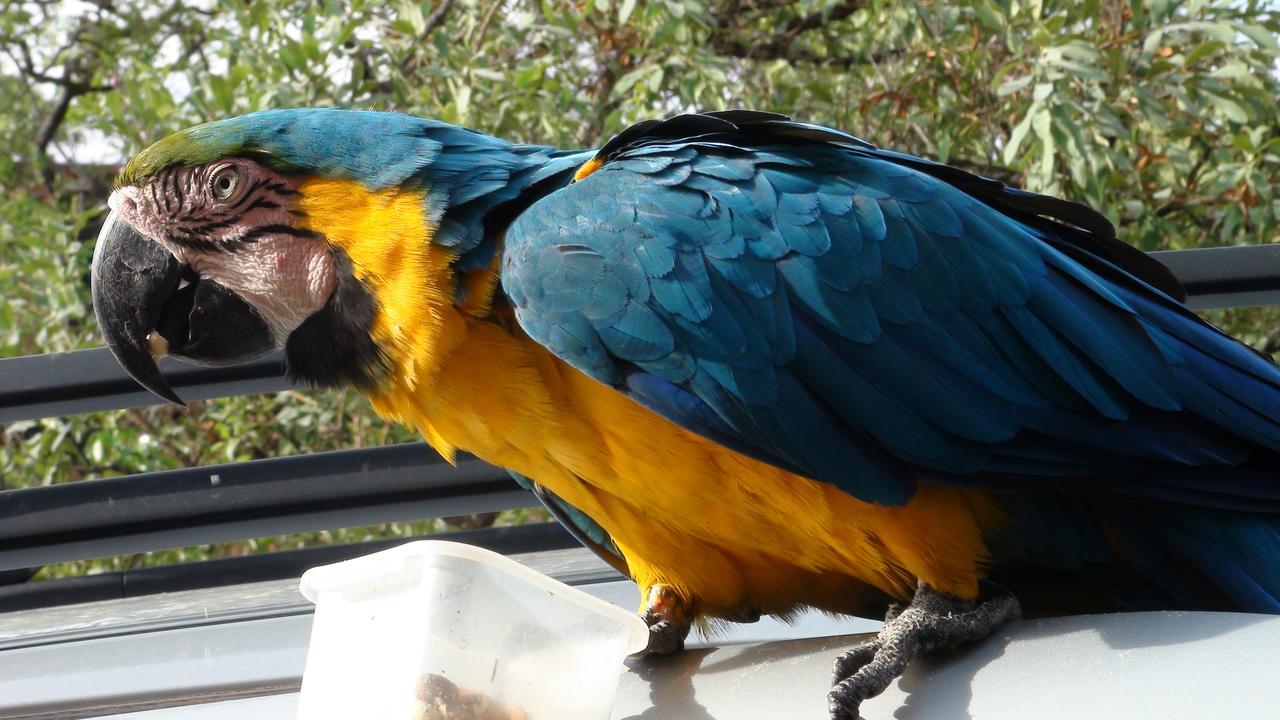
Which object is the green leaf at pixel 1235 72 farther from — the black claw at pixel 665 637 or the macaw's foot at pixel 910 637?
the black claw at pixel 665 637

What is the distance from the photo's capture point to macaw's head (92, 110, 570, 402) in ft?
5.24

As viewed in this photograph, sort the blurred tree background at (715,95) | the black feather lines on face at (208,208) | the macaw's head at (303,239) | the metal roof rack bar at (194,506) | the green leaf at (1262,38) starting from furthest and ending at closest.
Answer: the blurred tree background at (715,95)
the green leaf at (1262,38)
the metal roof rack bar at (194,506)
the black feather lines on face at (208,208)
the macaw's head at (303,239)

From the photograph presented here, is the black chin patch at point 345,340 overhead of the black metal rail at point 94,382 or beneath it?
overhead

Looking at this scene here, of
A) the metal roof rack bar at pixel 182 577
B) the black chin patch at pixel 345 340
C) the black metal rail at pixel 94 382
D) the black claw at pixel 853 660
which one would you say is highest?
the black chin patch at pixel 345 340

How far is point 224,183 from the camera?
1.72 meters

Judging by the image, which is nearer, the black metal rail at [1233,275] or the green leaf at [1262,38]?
the black metal rail at [1233,275]

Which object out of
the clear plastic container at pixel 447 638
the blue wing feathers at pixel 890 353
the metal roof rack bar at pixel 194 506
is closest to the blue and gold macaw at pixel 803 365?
the blue wing feathers at pixel 890 353

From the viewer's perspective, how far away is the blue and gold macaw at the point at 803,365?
144 cm

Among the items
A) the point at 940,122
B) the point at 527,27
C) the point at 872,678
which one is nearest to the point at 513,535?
the point at 872,678

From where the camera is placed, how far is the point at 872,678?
123 centimetres

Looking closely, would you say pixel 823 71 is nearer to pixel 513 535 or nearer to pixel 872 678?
pixel 513 535

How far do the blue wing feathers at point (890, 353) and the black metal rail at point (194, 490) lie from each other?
0.67 m

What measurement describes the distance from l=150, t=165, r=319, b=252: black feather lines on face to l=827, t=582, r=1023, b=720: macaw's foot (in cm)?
89

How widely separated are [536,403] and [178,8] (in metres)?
4.01
